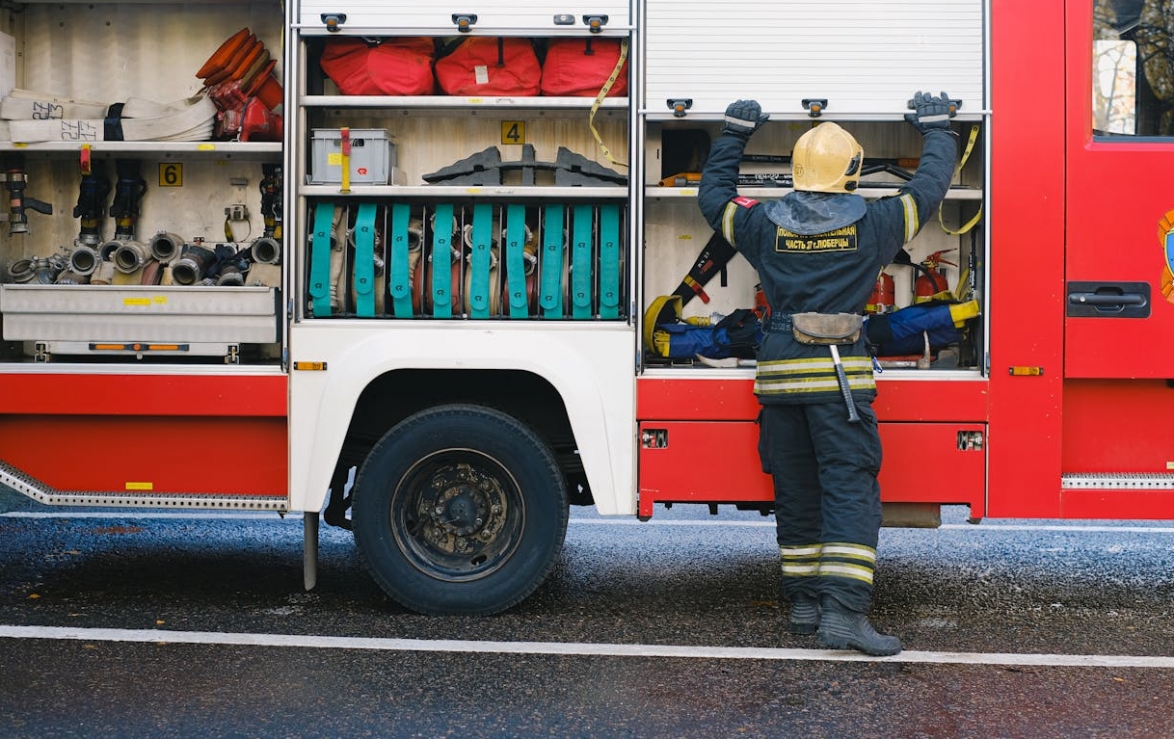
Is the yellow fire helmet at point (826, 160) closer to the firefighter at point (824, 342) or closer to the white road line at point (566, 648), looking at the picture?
the firefighter at point (824, 342)

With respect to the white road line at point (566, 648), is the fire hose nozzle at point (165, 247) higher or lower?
higher

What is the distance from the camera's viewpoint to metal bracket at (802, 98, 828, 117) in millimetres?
5293

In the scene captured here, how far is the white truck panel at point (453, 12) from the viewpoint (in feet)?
17.5

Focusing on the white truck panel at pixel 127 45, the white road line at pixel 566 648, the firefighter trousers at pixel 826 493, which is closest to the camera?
the white road line at pixel 566 648

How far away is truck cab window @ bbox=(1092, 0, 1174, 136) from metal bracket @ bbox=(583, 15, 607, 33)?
1958mm

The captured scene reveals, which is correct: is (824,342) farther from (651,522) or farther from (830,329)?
(651,522)

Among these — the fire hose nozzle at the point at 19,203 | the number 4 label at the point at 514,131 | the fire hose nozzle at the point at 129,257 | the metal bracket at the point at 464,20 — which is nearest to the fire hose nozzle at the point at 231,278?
the fire hose nozzle at the point at 129,257

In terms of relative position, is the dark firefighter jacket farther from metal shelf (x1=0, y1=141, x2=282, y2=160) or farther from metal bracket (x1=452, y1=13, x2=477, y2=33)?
metal shelf (x1=0, y1=141, x2=282, y2=160)

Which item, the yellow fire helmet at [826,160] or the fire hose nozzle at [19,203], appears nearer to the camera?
the yellow fire helmet at [826,160]

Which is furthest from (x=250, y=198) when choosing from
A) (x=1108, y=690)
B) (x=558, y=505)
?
(x=1108, y=690)

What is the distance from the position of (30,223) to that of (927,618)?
433 centimetres

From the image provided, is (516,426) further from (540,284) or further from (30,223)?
(30,223)

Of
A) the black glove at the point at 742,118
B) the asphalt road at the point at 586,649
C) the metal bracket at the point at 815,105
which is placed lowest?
the asphalt road at the point at 586,649

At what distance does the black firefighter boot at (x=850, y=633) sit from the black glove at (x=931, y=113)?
1.87 m
